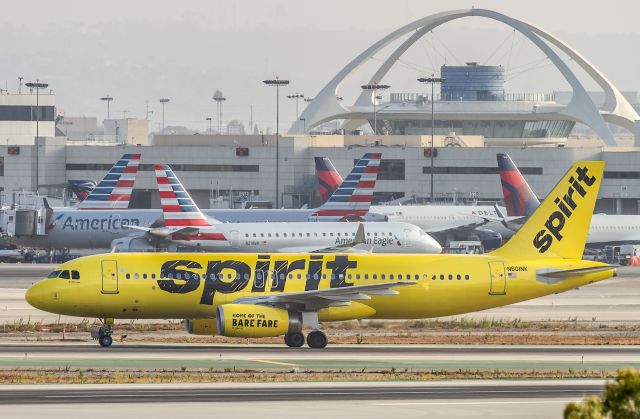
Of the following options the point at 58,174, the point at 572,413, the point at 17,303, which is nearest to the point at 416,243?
the point at 17,303

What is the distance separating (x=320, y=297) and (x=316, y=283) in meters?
2.05

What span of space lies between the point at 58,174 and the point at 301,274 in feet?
412

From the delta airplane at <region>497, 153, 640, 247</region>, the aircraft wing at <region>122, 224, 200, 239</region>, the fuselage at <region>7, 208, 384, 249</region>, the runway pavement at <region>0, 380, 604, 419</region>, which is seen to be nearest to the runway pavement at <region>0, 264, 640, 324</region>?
the aircraft wing at <region>122, 224, 200, 239</region>

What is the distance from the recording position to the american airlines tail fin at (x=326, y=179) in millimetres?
149375

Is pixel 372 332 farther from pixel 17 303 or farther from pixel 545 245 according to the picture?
pixel 17 303

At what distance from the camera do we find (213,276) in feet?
177

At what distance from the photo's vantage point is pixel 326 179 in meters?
150

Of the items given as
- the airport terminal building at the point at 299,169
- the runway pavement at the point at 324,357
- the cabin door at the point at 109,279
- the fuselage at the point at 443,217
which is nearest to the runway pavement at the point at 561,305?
the cabin door at the point at 109,279

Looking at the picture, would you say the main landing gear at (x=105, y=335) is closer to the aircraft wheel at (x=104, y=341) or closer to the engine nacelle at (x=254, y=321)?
the aircraft wheel at (x=104, y=341)

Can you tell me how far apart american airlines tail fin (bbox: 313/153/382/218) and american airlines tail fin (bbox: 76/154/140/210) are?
761 inches

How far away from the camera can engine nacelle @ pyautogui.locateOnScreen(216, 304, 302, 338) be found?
51469 millimetres

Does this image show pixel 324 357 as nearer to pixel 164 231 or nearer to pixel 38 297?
pixel 38 297

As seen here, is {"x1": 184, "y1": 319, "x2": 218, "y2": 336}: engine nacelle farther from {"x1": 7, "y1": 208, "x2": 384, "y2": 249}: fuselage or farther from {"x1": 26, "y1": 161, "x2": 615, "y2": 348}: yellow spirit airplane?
{"x1": 7, "y1": 208, "x2": 384, "y2": 249}: fuselage

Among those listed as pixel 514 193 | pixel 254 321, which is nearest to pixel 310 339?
pixel 254 321
